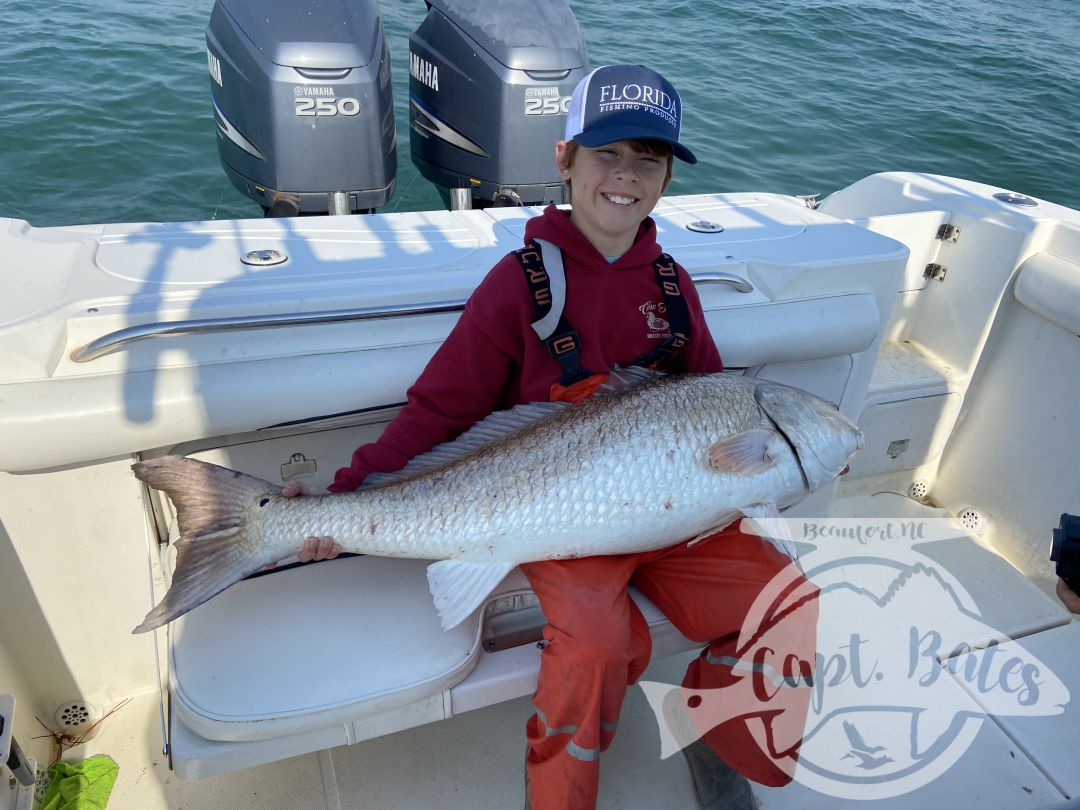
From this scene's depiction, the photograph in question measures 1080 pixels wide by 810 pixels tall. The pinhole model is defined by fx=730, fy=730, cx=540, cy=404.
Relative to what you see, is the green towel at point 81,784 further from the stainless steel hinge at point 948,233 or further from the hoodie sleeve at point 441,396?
the stainless steel hinge at point 948,233

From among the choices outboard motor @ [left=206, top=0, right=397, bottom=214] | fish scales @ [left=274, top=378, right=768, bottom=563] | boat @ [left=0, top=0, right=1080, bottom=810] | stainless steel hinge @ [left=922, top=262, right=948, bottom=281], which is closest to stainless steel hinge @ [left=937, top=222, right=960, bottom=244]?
stainless steel hinge @ [left=922, top=262, right=948, bottom=281]

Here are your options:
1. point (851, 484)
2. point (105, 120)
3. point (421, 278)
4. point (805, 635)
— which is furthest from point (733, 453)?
point (105, 120)

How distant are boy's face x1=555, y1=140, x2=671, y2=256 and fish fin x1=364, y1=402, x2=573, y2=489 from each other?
596 millimetres

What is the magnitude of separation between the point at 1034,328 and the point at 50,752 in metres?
4.31

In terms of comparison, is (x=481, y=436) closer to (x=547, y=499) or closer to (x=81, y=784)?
(x=547, y=499)

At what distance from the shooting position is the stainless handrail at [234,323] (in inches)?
74.0

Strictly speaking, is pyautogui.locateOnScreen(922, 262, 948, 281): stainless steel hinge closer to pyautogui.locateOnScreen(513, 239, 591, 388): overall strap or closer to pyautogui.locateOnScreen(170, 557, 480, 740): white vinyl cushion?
pyautogui.locateOnScreen(513, 239, 591, 388): overall strap

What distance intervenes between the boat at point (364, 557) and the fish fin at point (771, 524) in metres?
0.40

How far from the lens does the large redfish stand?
1.91 meters

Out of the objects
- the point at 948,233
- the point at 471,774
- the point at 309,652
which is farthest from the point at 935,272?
the point at 309,652

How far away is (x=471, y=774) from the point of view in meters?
2.41

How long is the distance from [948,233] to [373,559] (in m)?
3.28

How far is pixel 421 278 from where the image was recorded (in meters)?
2.38

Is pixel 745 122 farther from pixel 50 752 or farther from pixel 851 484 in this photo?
pixel 50 752
